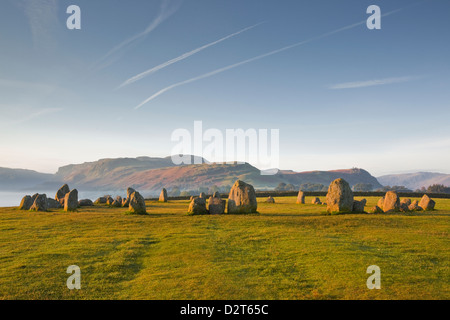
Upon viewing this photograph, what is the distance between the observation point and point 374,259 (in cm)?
1143

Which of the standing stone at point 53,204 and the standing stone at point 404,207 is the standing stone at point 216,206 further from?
the standing stone at point 53,204

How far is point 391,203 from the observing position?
1066 inches

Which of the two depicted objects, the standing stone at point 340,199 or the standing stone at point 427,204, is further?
the standing stone at point 427,204

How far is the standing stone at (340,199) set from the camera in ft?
81.7

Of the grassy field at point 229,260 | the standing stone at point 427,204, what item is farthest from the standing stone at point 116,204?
the standing stone at point 427,204

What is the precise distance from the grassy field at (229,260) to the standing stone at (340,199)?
5.09 m

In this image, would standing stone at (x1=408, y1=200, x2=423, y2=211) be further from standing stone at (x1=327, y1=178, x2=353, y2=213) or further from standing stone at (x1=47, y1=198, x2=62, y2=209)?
standing stone at (x1=47, y1=198, x2=62, y2=209)

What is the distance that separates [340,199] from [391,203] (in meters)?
6.00

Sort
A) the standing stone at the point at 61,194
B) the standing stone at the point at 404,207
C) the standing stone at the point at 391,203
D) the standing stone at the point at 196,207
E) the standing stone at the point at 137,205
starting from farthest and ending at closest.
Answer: the standing stone at the point at 61,194 < the standing stone at the point at 404,207 < the standing stone at the point at 391,203 < the standing stone at the point at 137,205 < the standing stone at the point at 196,207

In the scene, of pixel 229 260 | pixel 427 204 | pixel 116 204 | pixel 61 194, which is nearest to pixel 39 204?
pixel 61 194

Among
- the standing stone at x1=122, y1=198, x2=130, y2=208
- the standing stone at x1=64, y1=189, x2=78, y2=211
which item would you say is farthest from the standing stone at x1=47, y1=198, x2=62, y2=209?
the standing stone at x1=122, y1=198, x2=130, y2=208

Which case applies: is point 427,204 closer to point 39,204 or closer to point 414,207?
point 414,207
